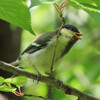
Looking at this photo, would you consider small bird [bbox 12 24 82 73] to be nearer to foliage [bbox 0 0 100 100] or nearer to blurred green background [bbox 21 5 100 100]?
foliage [bbox 0 0 100 100]

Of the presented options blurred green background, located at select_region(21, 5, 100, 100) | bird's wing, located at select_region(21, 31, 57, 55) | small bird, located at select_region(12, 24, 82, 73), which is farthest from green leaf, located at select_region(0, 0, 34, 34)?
blurred green background, located at select_region(21, 5, 100, 100)

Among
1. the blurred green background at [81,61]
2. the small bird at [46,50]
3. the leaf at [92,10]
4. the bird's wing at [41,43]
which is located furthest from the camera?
the blurred green background at [81,61]

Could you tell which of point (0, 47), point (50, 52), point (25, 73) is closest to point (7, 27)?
point (0, 47)

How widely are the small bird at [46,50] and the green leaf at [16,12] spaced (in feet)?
3.59

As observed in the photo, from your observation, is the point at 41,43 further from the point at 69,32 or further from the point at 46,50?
the point at 69,32

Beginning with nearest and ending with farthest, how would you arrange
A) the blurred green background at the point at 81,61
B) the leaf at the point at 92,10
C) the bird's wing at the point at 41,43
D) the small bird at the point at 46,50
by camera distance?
the leaf at the point at 92,10 → the small bird at the point at 46,50 → the bird's wing at the point at 41,43 → the blurred green background at the point at 81,61

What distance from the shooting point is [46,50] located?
2.02 m

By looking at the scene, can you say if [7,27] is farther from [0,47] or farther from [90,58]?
[90,58]

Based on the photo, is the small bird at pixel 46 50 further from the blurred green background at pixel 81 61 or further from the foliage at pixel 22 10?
the foliage at pixel 22 10

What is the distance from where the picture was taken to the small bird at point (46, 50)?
1996mm

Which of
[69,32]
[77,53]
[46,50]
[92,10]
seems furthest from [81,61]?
[92,10]

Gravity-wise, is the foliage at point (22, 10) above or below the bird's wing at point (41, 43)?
above

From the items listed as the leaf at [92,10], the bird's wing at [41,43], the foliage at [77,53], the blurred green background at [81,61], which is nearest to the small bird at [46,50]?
the bird's wing at [41,43]

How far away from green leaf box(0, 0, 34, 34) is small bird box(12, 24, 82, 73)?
1095 millimetres
